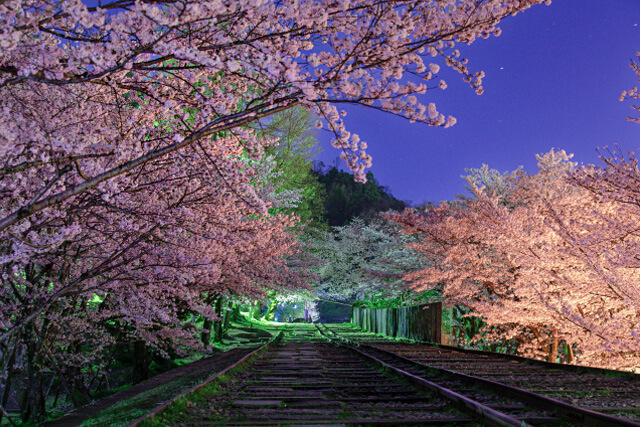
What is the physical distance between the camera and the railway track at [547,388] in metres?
4.22

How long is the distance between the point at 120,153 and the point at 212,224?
6.40 meters

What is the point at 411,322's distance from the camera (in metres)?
19.5

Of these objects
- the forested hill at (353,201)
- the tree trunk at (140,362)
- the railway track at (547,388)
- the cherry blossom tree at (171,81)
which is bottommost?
the tree trunk at (140,362)

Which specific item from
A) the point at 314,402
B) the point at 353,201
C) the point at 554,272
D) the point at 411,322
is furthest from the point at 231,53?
the point at 353,201

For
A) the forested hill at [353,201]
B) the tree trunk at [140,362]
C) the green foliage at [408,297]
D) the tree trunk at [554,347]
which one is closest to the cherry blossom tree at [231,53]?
the tree trunk at [140,362]

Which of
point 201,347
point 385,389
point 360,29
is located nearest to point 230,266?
point 201,347

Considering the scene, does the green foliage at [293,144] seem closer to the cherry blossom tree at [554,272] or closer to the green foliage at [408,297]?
the green foliage at [408,297]

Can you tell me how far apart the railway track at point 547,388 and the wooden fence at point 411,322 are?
576 centimetres

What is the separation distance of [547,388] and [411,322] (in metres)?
13.7

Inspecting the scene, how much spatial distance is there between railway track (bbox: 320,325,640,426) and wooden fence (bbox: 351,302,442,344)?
18.9ft

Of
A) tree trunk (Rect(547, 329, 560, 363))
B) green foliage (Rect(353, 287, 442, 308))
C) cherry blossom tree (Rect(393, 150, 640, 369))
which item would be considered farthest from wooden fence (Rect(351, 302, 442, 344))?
tree trunk (Rect(547, 329, 560, 363))

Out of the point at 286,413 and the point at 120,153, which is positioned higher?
the point at 120,153

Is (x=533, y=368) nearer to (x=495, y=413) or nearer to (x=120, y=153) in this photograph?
(x=495, y=413)

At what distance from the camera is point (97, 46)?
3592 mm
